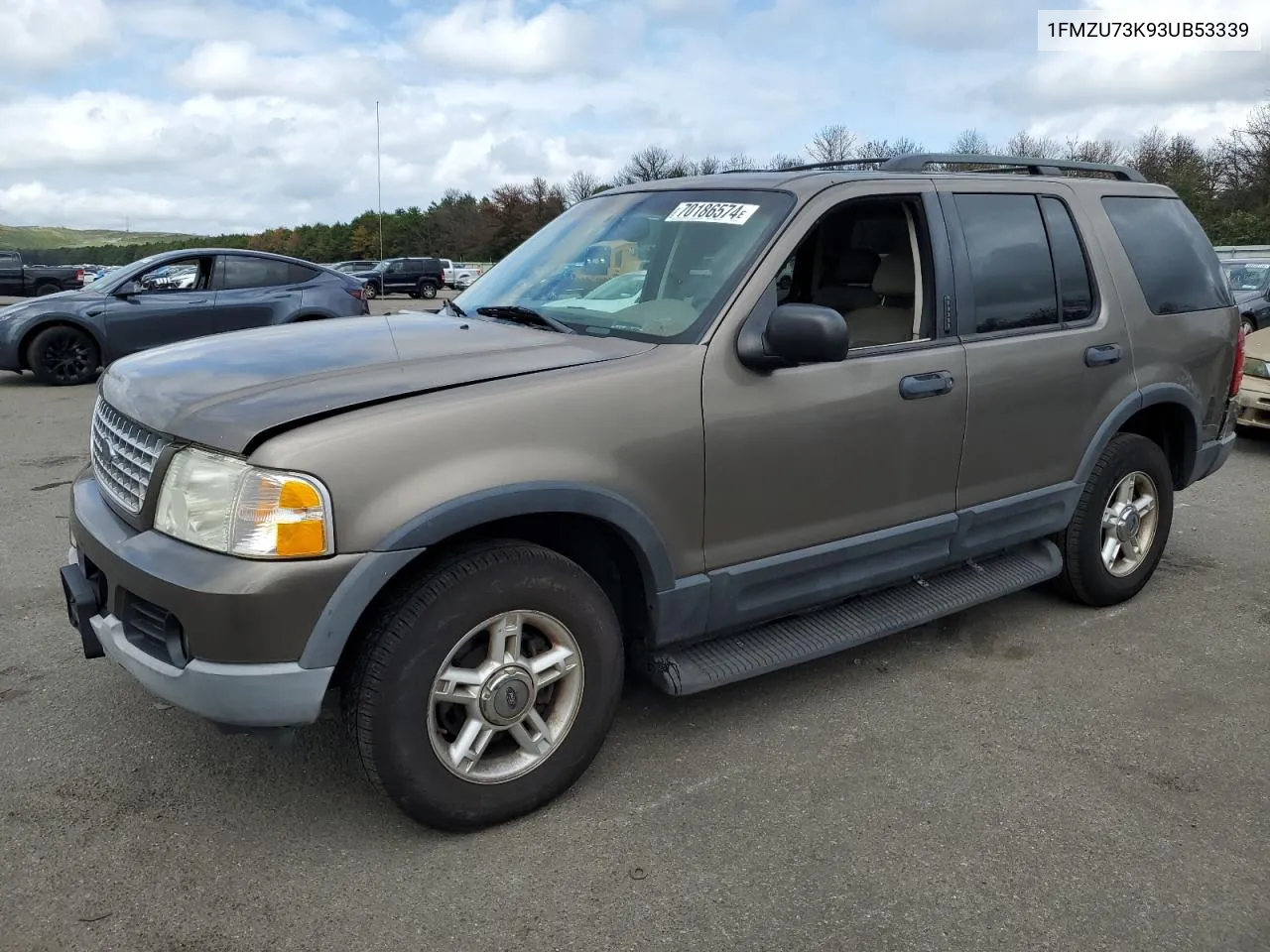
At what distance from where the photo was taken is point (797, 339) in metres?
2.98

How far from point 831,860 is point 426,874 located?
1080 mm

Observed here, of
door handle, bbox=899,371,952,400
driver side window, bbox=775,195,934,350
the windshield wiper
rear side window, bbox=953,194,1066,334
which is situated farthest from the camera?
rear side window, bbox=953,194,1066,334

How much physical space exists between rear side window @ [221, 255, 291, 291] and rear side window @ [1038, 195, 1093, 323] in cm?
924

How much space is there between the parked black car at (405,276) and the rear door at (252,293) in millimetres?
28460

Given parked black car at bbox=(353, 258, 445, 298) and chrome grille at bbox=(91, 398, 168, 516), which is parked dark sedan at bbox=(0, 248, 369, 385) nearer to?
chrome grille at bbox=(91, 398, 168, 516)

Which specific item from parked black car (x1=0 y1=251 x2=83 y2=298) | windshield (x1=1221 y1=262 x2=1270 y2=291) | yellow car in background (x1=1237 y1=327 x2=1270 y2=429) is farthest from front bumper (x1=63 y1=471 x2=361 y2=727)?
parked black car (x1=0 y1=251 x2=83 y2=298)

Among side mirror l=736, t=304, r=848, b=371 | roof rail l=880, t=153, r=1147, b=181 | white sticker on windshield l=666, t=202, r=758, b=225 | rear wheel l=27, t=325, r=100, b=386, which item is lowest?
rear wheel l=27, t=325, r=100, b=386

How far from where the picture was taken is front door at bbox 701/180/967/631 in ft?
10.3

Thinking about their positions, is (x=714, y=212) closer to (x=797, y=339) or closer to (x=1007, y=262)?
(x=797, y=339)

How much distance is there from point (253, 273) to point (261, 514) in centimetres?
975

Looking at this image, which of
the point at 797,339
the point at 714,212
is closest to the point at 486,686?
the point at 797,339

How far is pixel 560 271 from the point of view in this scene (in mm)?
3758

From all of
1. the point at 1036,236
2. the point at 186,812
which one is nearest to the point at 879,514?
the point at 1036,236

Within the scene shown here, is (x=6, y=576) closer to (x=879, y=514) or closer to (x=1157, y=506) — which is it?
(x=879, y=514)
